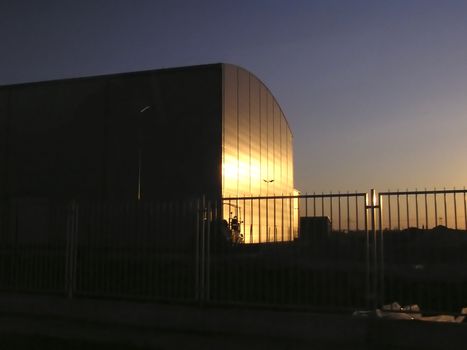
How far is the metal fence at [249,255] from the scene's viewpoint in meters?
8.63

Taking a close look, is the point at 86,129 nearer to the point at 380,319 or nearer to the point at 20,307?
the point at 20,307

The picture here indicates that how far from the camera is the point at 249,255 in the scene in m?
9.62

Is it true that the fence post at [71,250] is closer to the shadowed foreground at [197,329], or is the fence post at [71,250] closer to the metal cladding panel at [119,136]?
the shadowed foreground at [197,329]

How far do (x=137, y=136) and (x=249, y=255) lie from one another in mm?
19334

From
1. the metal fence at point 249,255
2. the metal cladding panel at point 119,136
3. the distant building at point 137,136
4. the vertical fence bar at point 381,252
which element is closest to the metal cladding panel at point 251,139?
the distant building at point 137,136

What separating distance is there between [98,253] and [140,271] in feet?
3.15

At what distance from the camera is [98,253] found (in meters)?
11.0

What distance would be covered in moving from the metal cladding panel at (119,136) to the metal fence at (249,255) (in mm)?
14669

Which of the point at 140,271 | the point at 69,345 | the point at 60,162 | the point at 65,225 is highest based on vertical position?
the point at 60,162

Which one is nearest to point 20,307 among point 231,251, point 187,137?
point 231,251

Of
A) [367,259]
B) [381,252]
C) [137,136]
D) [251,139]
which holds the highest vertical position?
[251,139]

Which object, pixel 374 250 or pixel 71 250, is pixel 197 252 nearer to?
pixel 71 250

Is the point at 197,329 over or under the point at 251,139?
under

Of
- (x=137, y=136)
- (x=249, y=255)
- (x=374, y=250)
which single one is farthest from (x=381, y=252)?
(x=137, y=136)
